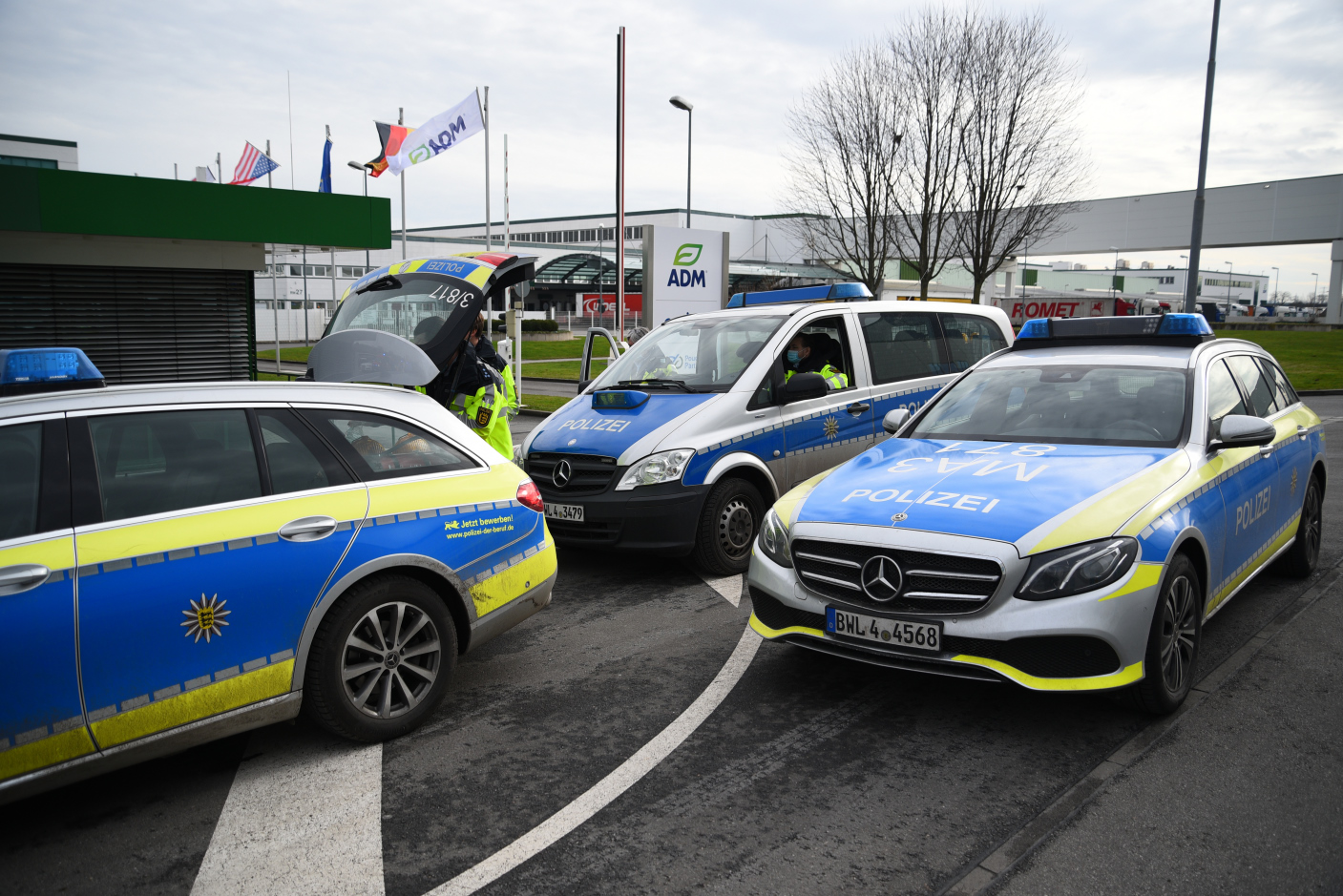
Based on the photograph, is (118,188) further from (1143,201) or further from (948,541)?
(1143,201)

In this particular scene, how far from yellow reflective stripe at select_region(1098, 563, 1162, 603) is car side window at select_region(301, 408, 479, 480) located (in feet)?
9.02

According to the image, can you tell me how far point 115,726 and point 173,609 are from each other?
0.41 metres

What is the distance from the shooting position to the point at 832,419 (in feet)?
23.6

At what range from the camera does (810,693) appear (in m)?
4.37

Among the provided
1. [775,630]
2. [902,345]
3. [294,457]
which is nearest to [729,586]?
[775,630]

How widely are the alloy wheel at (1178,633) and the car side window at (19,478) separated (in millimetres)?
4131

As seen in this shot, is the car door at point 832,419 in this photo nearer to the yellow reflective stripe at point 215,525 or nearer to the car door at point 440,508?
the car door at point 440,508

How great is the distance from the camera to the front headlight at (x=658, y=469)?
6.17 metres

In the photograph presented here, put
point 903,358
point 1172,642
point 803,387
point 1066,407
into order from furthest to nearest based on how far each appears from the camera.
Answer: point 903,358 → point 803,387 → point 1066,407 → point 1172,642

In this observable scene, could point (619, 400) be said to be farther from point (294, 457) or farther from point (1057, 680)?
point (1057, 680)

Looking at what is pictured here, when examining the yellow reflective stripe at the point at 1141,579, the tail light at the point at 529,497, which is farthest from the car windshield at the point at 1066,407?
the tail light at the point at 529,497

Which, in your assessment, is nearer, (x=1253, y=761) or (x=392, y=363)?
(x=1253, y=761)

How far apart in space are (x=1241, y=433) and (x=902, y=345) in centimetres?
366

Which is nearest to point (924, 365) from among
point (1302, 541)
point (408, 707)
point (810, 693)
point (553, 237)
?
point (1302, 541)
